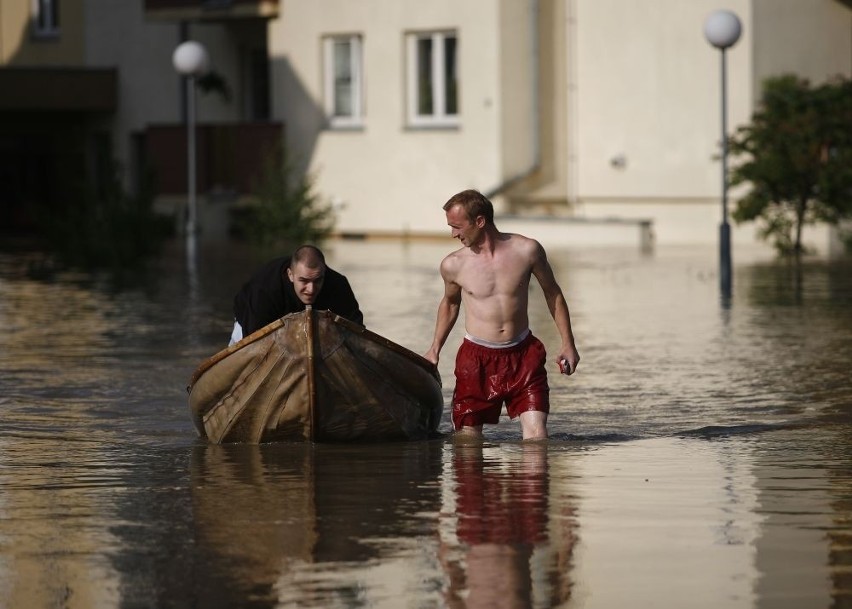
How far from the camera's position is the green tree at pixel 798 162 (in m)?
33.5

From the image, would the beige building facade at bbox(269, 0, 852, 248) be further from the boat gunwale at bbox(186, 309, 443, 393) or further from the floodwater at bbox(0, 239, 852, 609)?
the boat gunwale at bbox(186, 309, 443, 393)

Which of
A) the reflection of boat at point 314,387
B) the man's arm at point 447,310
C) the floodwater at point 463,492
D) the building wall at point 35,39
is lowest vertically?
the floodwater at point 463,492

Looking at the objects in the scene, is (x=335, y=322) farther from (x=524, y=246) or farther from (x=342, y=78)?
(x=342, y=78)

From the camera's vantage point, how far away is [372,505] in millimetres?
10195

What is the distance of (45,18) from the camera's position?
52625mm

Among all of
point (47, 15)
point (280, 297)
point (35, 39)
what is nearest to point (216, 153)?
point (47, 15)

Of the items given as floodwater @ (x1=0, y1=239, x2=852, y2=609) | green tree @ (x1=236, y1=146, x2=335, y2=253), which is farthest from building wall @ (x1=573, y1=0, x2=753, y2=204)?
floodwater @ (x1=0, y1=239, x2=852, y2=609)

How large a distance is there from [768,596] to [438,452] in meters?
4.73

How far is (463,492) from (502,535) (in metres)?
1.44

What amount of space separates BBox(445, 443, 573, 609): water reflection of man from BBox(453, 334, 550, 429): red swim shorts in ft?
0.96

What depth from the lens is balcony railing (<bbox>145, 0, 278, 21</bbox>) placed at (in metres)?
44.3

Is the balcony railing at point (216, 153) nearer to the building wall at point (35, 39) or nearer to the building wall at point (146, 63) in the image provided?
the building wall at point (146, 63)

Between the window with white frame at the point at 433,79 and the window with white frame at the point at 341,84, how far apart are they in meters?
1.63

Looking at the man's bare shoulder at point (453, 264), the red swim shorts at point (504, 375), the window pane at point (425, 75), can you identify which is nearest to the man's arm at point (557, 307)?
the red swim shorts at point (504, 375)
